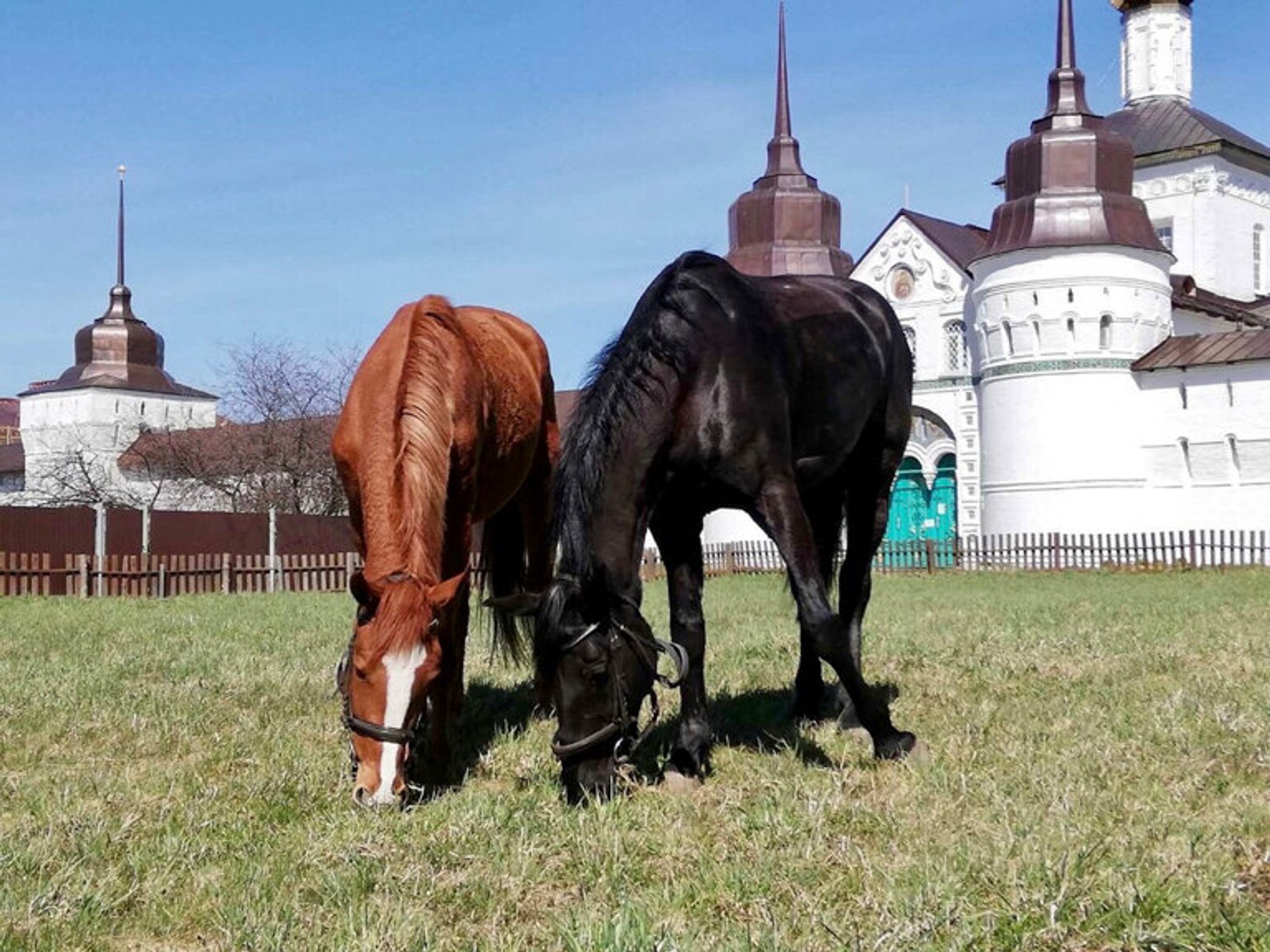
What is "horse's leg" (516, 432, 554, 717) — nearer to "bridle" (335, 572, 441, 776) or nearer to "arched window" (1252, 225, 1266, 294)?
"bridle" (335, 572, 441, 776)

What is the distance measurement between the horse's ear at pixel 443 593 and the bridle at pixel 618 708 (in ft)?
1.36

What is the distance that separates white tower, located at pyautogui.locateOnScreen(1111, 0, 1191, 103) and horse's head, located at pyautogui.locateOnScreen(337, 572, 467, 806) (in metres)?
52.6

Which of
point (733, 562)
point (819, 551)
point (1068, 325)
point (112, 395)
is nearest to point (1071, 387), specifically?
point (1068, 325)

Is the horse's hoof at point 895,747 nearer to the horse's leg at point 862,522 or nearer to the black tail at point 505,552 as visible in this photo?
the horse's leg at point 862,522

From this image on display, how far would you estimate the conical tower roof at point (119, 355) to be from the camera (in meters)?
75.1

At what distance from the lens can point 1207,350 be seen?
38.2 metres

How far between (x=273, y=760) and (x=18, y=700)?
2651mm

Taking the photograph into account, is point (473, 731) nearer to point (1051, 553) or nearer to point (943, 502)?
point (1051, 553)

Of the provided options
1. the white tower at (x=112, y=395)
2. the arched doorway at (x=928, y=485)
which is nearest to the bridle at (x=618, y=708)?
the arched doorway at (x=928, y=485)

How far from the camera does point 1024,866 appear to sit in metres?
3.68

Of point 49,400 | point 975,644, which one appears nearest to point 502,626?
point 975,644

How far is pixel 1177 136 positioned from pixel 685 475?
47.7 meters

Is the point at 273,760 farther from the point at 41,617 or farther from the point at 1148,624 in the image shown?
the point at 41,617

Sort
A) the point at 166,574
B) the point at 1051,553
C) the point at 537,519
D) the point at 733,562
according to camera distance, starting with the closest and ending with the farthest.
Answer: the point at 537,519 < the point at 166,574 < the point at 1051,553 < the point at 733,562
